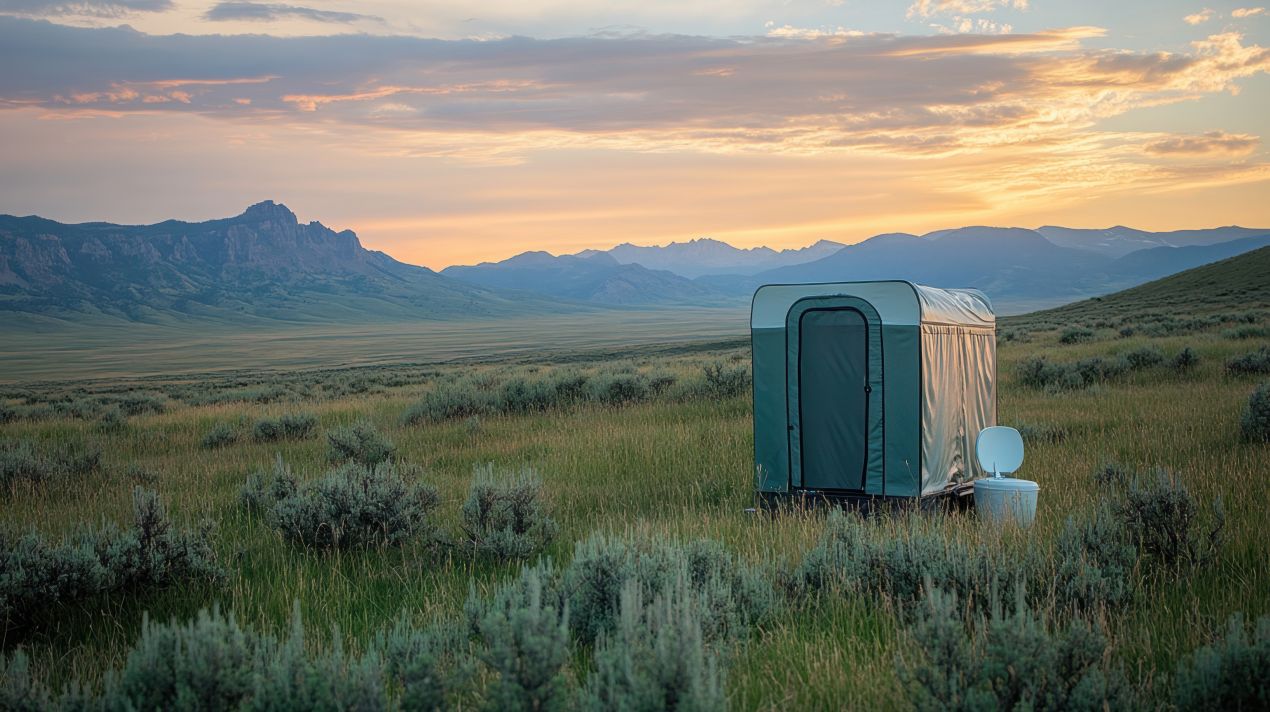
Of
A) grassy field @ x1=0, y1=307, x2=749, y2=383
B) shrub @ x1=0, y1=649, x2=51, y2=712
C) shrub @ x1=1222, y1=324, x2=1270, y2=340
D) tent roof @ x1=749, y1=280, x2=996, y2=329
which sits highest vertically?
tent roof @ x1=749, y1=280, x2=996, y2=329

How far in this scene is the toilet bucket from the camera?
7051 millimetres

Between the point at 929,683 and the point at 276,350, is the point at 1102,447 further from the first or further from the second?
the point at 276,350

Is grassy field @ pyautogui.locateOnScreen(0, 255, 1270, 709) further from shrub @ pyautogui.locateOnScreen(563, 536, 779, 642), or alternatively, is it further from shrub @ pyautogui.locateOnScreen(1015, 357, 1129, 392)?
shrub @ pyautogui.locateOnScreen(1015, 357, 1129, 392)

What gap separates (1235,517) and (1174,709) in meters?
4.17

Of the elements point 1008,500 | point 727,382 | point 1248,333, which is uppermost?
point 1248,333

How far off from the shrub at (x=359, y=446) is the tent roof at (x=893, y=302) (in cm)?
503

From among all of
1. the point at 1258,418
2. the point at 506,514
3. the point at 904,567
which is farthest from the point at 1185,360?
the point at 506,514

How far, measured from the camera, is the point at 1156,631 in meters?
4.45

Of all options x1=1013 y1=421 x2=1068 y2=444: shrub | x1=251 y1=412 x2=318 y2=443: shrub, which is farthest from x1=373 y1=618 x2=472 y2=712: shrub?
x1=251 y1=412 x2=318 y2=443: shrub

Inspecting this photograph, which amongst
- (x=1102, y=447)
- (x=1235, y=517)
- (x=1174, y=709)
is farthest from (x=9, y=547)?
(x=1102, y=447)

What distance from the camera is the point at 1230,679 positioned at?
3.28m

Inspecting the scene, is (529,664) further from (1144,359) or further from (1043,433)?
(1144,359)

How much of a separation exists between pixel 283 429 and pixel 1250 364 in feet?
54.6

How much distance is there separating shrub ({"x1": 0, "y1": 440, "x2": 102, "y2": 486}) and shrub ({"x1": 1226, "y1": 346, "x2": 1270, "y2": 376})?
1801 cm
